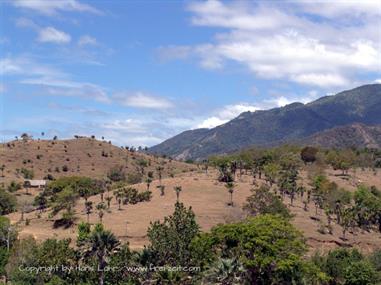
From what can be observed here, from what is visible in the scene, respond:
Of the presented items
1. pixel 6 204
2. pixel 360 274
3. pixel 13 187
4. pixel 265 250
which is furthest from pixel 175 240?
pixel 13 187

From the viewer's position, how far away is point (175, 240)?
7406 cm

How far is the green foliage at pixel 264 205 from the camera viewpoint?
393ft

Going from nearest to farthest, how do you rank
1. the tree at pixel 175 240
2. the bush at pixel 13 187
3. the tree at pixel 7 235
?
the tree at pixel 175 240 < the tree at pixel 7 235 < the bush at pixel 13 187

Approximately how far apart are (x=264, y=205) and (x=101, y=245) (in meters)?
61.8

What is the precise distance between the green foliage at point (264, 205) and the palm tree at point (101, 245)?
56392 mm

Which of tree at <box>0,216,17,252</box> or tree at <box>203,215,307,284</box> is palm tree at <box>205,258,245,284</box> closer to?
tree at <box>203,215,307,284</box>

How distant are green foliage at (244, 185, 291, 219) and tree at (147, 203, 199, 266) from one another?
43192 mm

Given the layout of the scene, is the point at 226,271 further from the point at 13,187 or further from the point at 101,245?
the point at 13,187

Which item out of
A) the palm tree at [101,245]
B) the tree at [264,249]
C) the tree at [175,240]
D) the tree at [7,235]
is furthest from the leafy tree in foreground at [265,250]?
the tree at [7,235]

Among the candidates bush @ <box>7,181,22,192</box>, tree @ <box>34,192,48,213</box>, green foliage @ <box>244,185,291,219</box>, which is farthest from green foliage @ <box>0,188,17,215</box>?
green foliage @ <box>244,185,291,219</box>

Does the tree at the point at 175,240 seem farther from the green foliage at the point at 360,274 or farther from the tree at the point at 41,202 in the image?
the tree at the point at 41,202

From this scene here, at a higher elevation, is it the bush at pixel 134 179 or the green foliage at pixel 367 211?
the bush at pixel 134 179

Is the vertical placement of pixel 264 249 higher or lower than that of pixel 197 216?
lower

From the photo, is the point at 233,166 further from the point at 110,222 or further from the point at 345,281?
the point at 345,281
